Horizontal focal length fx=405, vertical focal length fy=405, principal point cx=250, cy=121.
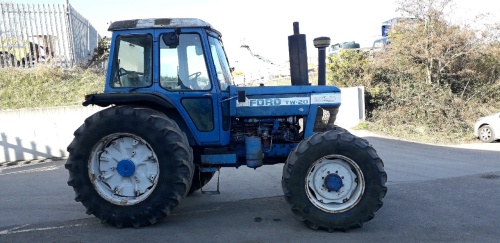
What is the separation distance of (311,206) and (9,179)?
265 inches

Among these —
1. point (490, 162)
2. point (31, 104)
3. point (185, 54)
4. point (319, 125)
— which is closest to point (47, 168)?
point (31, 104)

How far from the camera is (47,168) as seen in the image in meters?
9.39

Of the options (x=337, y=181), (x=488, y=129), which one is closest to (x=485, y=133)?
(x=488, y=129)

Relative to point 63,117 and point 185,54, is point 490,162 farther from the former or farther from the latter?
point 63,117

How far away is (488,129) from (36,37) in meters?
15.1

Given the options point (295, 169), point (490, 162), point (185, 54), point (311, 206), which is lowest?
point (490, 162)

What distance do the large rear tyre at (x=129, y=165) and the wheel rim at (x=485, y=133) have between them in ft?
37.0

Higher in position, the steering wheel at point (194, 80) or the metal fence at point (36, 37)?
the metal fence at point (36, 37)

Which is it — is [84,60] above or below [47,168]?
above

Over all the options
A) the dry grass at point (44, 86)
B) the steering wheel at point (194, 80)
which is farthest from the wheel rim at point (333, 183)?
the dry grass at point (44, 86)

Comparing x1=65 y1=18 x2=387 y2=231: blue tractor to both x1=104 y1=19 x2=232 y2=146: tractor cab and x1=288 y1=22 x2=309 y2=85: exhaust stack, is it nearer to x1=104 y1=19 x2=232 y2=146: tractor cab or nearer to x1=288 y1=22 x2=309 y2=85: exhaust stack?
x1=104 y1=19 x2=232 y2=146: tractor cab

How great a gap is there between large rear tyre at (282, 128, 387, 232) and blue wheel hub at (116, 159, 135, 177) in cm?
188

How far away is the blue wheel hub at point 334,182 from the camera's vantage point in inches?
186

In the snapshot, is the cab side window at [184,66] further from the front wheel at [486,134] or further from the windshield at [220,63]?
the front wheel at [486,134]
